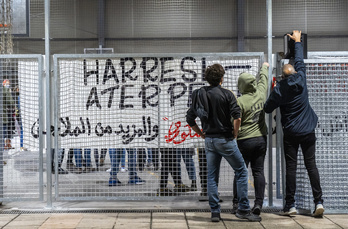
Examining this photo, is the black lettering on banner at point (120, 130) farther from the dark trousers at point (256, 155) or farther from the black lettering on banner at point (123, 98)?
the dark trousers at point (256, 155)

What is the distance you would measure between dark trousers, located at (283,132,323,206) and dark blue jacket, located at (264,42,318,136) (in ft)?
0.31

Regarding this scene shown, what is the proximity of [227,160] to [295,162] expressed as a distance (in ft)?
2.94

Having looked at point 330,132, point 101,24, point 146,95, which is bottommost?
point 330,132

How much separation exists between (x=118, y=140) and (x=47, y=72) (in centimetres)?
125

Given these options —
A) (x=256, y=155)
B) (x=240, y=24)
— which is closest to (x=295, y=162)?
(x=256, y=155)

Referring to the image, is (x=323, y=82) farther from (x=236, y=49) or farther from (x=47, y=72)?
(x=236, y=49)

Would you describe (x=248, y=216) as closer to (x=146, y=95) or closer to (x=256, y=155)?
(x=256, y=155)

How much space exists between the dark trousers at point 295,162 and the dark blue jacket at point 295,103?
0.09 meters

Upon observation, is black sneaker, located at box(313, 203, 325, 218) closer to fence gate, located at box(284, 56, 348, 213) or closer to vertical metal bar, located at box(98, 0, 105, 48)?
fence gate, located at box(284, 56, 348, 213)

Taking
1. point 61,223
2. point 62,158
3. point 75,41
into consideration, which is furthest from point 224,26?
point 61,223

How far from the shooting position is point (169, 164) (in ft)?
21.5

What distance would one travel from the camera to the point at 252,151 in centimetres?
578

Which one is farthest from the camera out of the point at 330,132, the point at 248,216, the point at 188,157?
the point at 188,157

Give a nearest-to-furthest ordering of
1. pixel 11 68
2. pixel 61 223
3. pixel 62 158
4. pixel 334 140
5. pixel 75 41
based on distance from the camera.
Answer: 1. pixel 61 223
2. pixel 334 140
3. pixel 11 68
4. pixel 62 158
5. pixel 75 41
